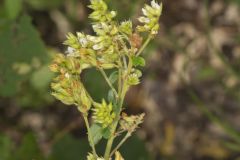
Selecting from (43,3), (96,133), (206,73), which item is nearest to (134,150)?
(206,73)

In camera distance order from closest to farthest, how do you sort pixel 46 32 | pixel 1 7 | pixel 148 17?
1. pixel 148 17
2. pixel 1 7
3. pixel 46 32

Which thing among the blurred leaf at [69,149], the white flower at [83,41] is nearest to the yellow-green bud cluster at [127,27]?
the white flower at [83,41]

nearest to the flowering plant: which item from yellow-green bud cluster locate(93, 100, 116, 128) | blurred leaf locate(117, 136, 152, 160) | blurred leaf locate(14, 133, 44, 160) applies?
yellow-green bud cluster locate(93, 100, 116, 128)

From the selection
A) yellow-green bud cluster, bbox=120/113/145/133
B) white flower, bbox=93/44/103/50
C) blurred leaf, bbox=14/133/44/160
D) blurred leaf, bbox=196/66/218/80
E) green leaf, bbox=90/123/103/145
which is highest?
white flower, bbox=93/44/103/50

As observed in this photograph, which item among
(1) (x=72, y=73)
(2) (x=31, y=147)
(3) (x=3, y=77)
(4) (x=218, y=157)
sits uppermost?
(1) (x=72, y=73)

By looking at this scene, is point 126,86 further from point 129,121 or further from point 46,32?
point 46,32

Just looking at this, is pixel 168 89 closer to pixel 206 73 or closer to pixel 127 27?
pixel 206 73

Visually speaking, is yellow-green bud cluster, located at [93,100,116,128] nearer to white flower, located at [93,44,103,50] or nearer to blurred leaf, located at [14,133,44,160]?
white flower, located at [93,44,103,50]

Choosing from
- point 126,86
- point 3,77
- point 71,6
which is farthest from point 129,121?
point 71,6
